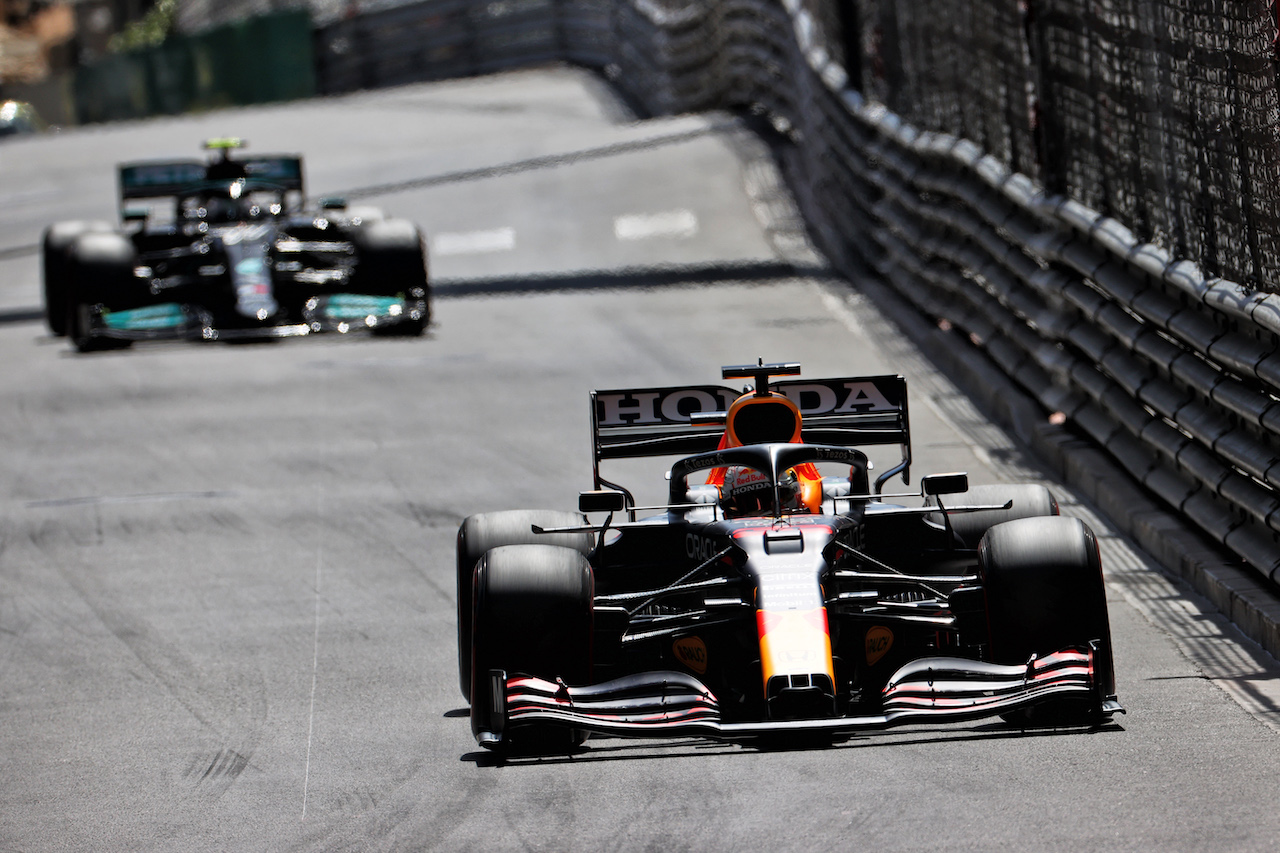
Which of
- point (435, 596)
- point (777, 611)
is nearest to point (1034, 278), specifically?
point (435, 596)

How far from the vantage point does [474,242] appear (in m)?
22.7

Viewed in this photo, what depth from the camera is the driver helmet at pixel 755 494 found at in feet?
25.1

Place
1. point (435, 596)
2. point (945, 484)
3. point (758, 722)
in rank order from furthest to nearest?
point (435, 596) → point (945, 484) → point (758, 722)

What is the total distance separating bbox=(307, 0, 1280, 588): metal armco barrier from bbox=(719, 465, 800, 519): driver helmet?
1939 mm

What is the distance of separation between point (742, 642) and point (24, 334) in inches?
536

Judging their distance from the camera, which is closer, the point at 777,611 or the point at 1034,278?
the point at 777,611

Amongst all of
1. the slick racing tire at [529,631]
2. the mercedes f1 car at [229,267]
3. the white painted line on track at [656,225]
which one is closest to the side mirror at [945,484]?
the slick racing tire at [529,631]

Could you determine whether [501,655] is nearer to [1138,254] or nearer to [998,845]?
[998,845]

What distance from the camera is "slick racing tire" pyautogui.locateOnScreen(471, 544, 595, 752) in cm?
680

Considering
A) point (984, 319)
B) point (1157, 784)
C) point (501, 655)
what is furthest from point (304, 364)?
point (1157, 784)

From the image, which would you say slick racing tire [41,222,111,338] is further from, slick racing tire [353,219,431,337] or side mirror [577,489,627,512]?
side mirror [577,489,627,512]

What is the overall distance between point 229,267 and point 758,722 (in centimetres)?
1130

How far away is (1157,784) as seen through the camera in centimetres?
617

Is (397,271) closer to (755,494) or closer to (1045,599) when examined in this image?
(755,494)
